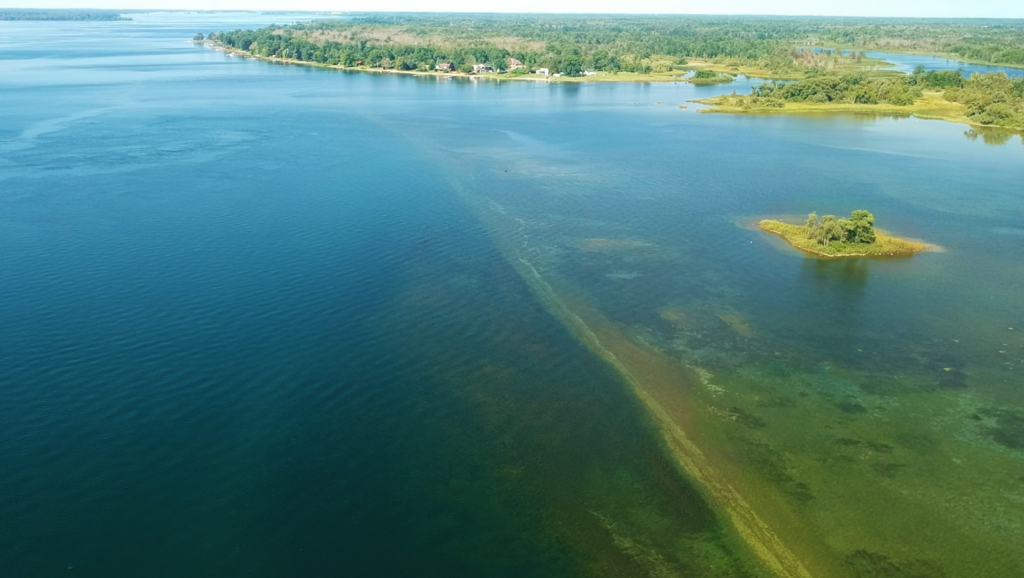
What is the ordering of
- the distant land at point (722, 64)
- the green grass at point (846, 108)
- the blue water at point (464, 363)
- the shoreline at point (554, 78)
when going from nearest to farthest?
the blue water at point (464, 363), the green grass at point (846, 108), the distant land at point (722, 64), the shoreline at point (554, 78)

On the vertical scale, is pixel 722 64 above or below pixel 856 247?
above

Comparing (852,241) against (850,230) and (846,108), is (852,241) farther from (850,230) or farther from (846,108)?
(846,108)

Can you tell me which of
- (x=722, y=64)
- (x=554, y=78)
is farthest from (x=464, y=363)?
(x=722, y=64)

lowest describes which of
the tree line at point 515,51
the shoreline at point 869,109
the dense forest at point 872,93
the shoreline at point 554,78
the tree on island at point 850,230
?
the tree on island at point 850,230

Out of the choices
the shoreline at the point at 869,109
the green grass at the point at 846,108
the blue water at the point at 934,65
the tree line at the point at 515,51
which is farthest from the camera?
the blue water at the point at 934,65

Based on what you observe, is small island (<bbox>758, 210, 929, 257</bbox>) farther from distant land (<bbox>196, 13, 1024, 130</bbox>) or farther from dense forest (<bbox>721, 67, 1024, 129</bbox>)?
dense forest (<bbox>721, 67, 1024, 129</bbox>)

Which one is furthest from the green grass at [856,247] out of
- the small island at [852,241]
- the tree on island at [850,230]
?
the tree on island at [850,230]

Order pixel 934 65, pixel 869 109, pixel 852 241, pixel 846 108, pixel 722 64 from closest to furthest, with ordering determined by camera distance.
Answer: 1. pixel 852 241
2. pixel 846 108
3. pixel 869 109
4. pixel 722 64
5. pixel 934 65

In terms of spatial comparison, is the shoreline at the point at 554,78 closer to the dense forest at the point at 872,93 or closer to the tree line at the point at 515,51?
the tree line at the point at 515,51
